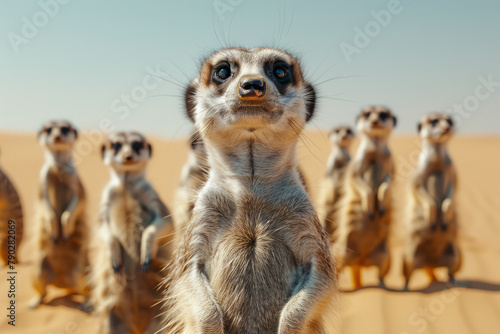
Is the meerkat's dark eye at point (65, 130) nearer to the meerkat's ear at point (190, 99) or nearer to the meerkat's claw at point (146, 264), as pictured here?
the meerkat's claw at point (146, 264)

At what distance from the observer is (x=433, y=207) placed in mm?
6348

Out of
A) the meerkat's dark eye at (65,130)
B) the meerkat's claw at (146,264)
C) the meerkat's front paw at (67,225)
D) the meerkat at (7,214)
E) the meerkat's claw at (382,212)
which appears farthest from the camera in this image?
the meerkat at (7,214)

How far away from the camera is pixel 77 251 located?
20.6ft

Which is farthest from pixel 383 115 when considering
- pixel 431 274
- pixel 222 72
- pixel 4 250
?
pixel 4 250

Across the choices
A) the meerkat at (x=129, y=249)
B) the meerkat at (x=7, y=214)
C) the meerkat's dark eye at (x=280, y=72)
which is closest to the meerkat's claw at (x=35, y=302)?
the meerkat at (x=7, y=214)

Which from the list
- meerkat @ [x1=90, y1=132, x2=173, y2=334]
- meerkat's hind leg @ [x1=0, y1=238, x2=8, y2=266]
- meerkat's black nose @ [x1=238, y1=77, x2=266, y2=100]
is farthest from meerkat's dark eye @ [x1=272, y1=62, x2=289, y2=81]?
meerkat's hind leg @ [x1=0, y1=238, x2=8, y2=266]

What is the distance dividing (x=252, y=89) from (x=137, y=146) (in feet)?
11.8

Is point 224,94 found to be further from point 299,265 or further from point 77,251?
point 77,251

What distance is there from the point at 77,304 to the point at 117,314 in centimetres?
218

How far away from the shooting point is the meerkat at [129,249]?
4.24 meters

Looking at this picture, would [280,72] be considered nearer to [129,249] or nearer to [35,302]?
[129,249]

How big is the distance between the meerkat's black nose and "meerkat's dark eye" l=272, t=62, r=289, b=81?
0.30 metres

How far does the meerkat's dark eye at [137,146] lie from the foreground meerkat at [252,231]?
10.7ft

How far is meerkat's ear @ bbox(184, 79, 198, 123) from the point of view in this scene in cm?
226
